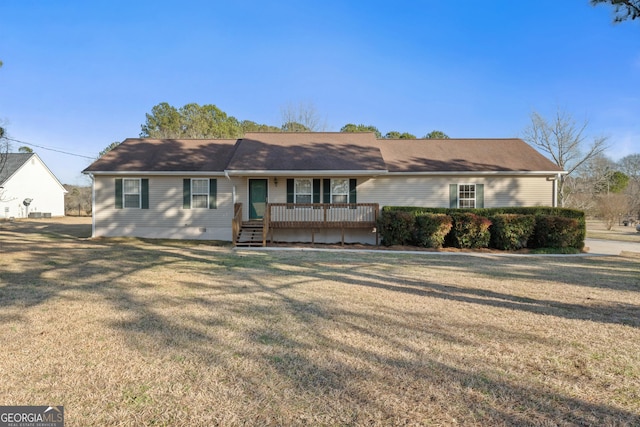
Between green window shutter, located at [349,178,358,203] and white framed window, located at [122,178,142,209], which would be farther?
white framed window, located at [122,178,142,209]

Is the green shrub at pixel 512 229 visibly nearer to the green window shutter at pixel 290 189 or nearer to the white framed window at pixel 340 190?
the white framed window at pixel 340 190

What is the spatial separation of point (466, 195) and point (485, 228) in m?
2.79

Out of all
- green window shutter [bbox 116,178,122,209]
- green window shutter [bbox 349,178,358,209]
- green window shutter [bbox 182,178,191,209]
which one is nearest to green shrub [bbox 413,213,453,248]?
green window shutter [bbox 349,178,358,209]

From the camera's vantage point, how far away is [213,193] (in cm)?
1497

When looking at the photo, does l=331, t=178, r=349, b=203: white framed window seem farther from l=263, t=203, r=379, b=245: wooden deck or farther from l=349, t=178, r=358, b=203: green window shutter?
l=263, t=203, r=379, b=245: wooden deck

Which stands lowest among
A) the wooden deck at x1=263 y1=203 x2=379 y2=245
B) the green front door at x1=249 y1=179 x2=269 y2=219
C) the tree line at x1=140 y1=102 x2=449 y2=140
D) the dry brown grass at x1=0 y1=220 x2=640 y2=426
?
the dry brown grass at x1=0 y1=220 x2=640 y2=426

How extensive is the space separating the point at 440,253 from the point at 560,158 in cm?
1846

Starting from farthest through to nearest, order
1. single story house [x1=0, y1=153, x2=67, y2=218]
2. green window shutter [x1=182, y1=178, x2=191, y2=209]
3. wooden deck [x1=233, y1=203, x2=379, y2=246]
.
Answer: single story house [x1=0, y1=153, x2=67, y2=218]
green window shutter [x1=182, y1=178, x2=191, y2=209]
wooden deck [x1=233, y1=203, x2=379, y2=246]

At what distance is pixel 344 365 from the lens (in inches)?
127

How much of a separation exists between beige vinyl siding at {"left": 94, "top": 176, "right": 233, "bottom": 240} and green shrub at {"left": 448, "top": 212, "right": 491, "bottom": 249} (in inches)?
351

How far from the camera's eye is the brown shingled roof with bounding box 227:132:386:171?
14.2m

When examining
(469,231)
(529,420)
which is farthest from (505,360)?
(469,231)

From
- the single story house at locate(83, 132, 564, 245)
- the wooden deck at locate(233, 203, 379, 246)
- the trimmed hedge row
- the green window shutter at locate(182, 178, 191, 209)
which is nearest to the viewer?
the trimmed hedge row

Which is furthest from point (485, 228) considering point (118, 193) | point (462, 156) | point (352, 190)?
point (118, 193)
